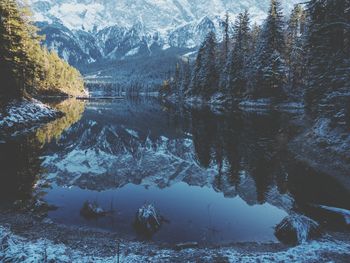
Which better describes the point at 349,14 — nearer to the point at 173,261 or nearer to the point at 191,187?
the point at 191,187

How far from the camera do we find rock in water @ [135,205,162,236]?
36.2ft

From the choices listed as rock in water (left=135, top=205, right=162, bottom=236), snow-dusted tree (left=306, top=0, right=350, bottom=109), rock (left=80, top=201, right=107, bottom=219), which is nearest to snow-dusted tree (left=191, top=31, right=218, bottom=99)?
snow-dusted tree (left=306, top=0, right=350, bottom=109)

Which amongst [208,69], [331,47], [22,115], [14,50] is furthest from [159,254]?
[208,69]

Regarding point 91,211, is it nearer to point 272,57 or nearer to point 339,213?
point 339,213

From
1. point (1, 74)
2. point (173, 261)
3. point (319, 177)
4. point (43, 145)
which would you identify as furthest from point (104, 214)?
point (1, 74)

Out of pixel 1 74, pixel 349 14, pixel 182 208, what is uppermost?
pixel 349 14

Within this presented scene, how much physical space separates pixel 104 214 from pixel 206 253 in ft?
16.3

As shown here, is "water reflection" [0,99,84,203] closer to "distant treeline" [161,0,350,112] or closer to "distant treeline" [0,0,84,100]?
"distant treeline" [0,0,84,100]

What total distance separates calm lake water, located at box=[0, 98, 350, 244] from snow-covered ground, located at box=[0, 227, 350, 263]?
110 centimetres

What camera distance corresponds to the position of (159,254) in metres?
9.19

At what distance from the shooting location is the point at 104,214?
40.7 ft

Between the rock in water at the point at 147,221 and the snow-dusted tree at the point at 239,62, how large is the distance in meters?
56.3

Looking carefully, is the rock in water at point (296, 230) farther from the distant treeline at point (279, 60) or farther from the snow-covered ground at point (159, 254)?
the distant treeline at point (279, 60)

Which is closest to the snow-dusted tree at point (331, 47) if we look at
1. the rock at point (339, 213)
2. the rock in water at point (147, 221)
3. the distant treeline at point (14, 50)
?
the rock at point (339, 213)
